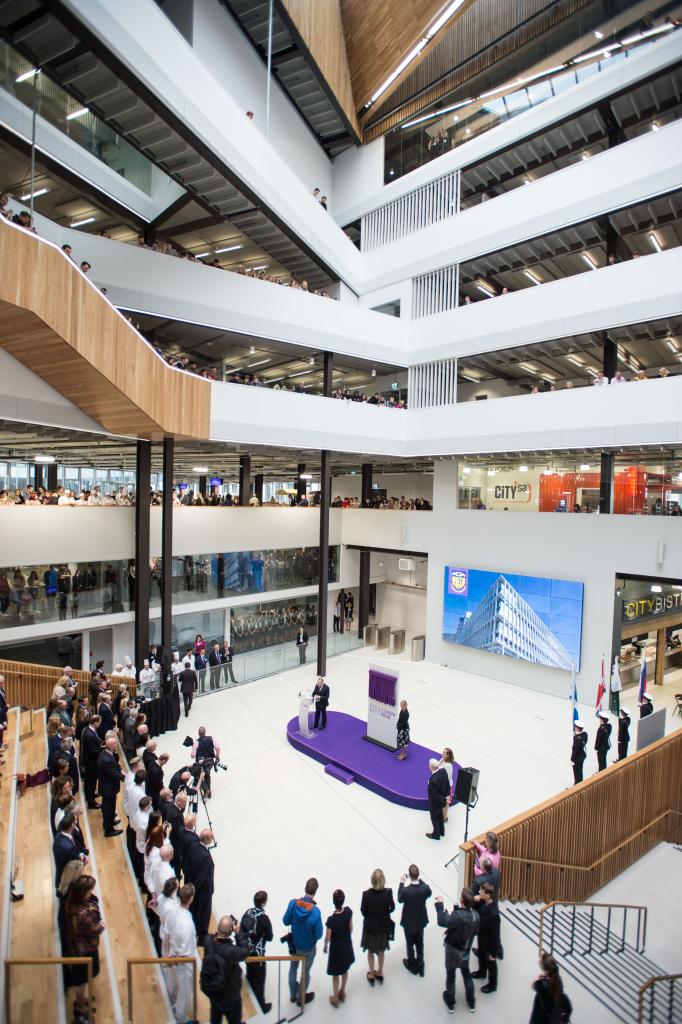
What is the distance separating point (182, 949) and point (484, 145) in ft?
62.8

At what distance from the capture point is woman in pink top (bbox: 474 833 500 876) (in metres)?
6.02

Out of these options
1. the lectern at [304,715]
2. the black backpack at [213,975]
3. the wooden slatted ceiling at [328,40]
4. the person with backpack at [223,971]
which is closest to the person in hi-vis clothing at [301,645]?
the lectern at [304,715]

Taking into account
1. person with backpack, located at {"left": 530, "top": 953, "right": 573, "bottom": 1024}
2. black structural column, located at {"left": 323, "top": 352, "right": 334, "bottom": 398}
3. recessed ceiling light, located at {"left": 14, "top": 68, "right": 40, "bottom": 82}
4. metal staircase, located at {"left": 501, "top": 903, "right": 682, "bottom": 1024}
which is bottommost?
metal staircase, located at {"left": 501, "top": 903, "right": 682, "bottom": 1024}

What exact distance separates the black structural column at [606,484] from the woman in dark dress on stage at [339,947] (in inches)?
479

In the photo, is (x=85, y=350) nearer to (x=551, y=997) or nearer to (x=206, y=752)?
(x=206, y=752)

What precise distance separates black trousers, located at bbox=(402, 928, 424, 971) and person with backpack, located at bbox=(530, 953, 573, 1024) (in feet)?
4.78

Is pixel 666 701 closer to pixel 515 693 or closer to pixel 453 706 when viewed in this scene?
pixel 515 693

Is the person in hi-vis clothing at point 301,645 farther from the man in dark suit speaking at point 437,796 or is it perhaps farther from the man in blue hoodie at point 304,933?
the man in blue hoodie at point 304,933

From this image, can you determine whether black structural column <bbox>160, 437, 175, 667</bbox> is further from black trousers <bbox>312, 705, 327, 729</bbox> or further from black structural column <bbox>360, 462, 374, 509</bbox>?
black structural column <bbox>360, 462, 374, 509</bbox>

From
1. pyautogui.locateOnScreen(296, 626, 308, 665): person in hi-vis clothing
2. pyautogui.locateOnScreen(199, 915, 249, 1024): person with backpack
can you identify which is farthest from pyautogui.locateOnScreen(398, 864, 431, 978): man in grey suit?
pyautogui.locateOnScreen(296, 626, 308, 665): person in hi-vis clothing

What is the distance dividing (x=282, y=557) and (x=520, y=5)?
58.3 feet

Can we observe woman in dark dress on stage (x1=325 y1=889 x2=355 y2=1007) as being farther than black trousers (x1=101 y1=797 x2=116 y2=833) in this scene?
No

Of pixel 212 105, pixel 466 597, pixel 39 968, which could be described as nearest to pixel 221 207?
pixel 212 105

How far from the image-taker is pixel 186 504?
16969 millimetres
